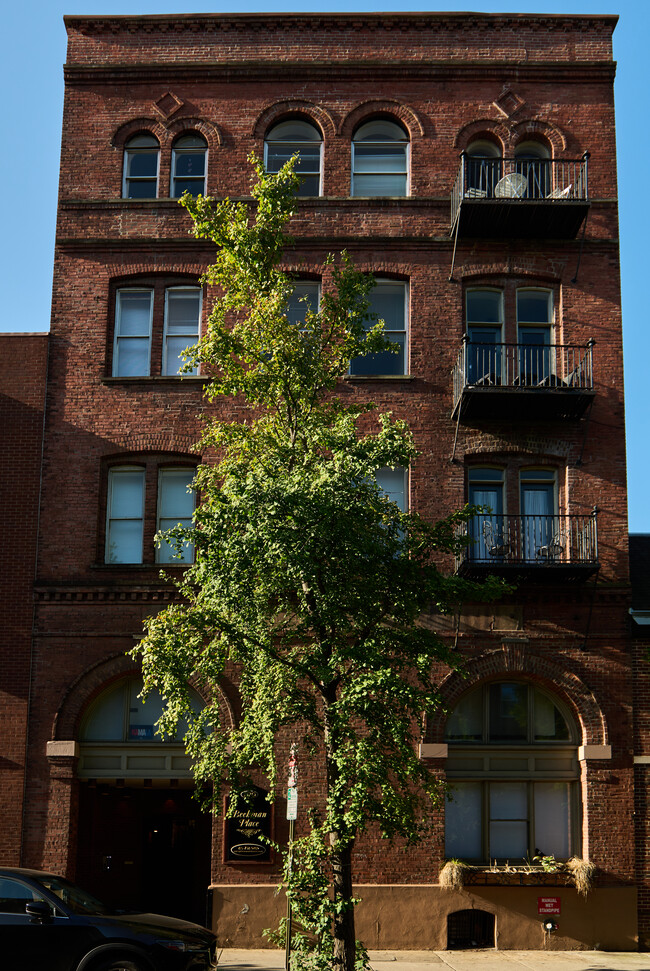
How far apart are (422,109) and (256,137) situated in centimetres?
340

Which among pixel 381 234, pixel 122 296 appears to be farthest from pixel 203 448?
pixel 381 234

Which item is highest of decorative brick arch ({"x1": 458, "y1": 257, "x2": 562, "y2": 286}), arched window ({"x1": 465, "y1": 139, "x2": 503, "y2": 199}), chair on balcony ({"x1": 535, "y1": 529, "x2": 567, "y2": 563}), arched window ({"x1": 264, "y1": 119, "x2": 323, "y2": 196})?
arched window ({"x1": 264, "y1": 119, "x2": 323, "y2": 196})

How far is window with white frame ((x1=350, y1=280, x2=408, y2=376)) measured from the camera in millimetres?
21391

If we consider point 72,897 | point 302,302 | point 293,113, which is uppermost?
point 293,113

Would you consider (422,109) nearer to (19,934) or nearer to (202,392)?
(202,392)

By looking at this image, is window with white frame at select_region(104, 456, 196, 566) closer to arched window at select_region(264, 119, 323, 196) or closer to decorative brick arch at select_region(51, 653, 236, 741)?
decorative brick arch at select_region(51, 653, 236, 741)

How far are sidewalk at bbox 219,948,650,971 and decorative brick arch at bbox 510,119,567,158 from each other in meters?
14.9

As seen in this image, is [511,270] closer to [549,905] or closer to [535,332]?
[535,332]

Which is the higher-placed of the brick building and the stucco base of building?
the brick building

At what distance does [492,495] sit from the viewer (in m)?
20.9

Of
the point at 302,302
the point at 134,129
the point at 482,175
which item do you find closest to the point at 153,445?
the point at 302,302

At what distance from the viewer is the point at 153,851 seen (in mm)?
24609

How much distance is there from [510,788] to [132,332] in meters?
11.2

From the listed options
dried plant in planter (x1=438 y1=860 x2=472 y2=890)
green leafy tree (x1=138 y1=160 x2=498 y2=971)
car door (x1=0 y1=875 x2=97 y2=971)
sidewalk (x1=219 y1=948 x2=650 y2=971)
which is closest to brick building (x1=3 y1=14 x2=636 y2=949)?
dried plant in planter (x1=438 y1=860 x2=472 y2=890)
